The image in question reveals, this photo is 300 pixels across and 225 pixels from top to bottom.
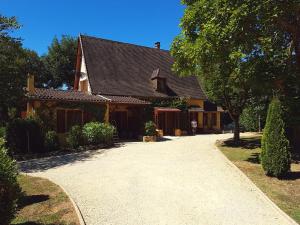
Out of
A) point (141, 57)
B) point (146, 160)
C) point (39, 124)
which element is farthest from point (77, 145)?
point (141, 57)

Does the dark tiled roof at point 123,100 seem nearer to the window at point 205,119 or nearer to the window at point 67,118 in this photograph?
the window at point 67,118

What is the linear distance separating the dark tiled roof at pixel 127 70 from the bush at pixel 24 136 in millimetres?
9468

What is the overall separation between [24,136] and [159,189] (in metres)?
11.2

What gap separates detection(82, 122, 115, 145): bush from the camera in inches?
830

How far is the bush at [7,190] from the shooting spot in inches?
243

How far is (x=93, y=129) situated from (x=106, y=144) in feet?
4.64

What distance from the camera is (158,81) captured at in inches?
1294

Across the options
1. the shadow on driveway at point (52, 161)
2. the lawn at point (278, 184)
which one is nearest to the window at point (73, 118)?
the shadow on driveway at point (52, 161)

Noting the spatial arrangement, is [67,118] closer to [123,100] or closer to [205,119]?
[123,100]

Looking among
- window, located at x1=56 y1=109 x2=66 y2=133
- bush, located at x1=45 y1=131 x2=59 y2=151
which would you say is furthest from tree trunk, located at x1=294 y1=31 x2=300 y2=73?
window, located at x1=56 y1=109 x2=66 y2=133

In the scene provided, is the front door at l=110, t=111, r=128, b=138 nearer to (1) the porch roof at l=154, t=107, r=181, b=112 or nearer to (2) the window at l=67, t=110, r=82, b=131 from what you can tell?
(1) the porch roof at l=154, t=107, r=181, b=112

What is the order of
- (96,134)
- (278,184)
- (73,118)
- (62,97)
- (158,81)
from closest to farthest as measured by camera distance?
(278,184), (96,134), (62,97), (73,118), (158,81)

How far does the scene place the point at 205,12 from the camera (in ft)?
49.8

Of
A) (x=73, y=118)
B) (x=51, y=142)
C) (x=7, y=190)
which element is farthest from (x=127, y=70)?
(x=7, y=190)
